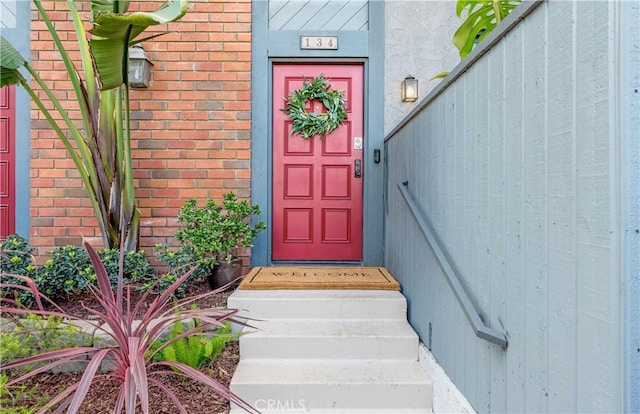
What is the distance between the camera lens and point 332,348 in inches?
85.0

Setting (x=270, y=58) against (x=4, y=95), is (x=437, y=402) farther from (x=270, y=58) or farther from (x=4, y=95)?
(x=4, y=95)

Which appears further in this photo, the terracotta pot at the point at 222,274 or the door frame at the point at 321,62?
the door frame at the point at 321,62

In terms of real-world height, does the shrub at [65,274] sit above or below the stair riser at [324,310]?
above

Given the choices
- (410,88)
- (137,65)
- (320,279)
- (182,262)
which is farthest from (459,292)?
(137,65)

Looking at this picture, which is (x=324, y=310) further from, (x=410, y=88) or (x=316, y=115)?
(x=410, y=88)

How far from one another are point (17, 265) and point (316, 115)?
2552mm

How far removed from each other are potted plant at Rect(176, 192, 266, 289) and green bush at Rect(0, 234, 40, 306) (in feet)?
3.11

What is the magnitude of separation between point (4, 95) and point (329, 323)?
11.8 ft

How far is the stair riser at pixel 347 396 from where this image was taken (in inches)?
74.4

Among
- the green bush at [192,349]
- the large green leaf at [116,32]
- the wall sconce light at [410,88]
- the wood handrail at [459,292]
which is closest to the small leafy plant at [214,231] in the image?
the green bush at [192,349]

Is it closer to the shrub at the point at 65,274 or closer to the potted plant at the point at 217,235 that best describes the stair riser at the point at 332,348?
the potted plant at the point at 217,235

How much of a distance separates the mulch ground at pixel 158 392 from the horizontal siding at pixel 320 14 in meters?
2.83

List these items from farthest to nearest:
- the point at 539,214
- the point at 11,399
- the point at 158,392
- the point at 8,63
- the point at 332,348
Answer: the point at 8,63 → the point at 332,348 → the point at 158,392 → the point at 11,399 → the point at 539,214

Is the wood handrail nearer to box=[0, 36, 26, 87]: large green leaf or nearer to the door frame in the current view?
the door frame
